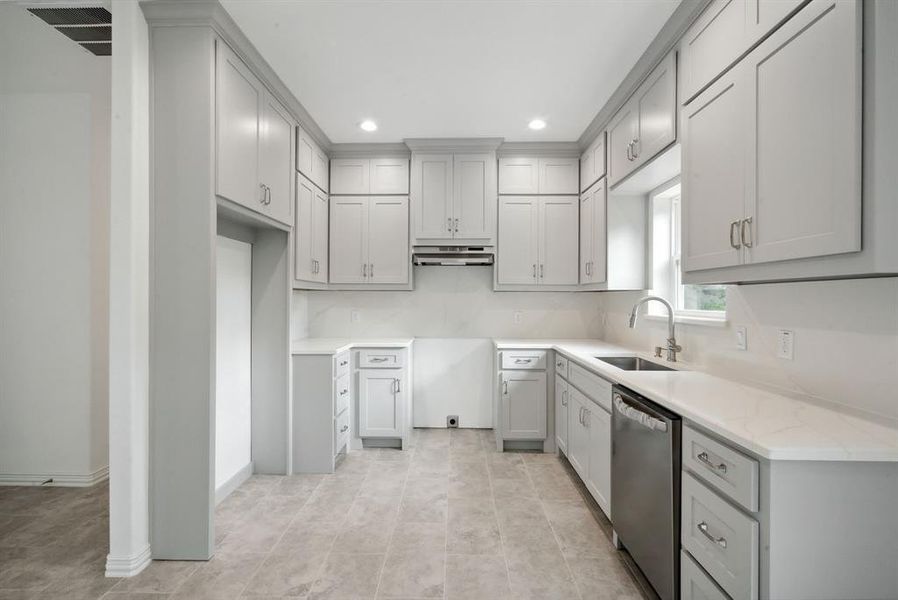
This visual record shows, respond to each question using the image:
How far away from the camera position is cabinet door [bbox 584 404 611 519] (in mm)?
2229

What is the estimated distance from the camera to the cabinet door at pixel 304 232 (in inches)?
123

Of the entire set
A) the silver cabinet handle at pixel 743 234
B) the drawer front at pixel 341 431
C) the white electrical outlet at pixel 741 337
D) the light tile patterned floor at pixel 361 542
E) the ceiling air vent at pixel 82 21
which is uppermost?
the ceiling air vent at pixel 82 21

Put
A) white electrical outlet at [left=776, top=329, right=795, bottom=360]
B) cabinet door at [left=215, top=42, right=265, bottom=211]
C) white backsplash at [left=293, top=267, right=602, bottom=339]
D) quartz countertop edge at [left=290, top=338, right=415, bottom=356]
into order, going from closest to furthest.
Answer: white electrical outlet at [left=776, top=329, right=795, bottom=360], cabinet door at [left=215, top=42, right=265, bottom=211], quartz countertop edge at [left=290, top=338, right=415, bottom=356], white backsplash at [left=293, top=267, right=602, bottom=339]

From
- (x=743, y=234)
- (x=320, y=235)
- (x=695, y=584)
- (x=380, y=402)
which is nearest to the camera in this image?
(x=695, y=584)

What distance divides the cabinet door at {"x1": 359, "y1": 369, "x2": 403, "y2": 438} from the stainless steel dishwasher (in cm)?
191

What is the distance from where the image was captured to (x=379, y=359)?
11.5ft

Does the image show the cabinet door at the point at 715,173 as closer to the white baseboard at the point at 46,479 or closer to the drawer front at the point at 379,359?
the drawer front at the point at 379,359

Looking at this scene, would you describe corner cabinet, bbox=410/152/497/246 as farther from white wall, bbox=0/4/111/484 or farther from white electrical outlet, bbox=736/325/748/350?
white wall, bbox=0/4/111/484

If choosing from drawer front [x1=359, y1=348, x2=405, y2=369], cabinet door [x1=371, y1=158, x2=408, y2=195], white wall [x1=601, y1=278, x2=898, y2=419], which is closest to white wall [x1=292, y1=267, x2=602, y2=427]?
drawer front [x1=359, y1=348, x2=405, y2=369]

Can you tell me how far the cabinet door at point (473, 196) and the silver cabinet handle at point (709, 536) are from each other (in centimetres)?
276

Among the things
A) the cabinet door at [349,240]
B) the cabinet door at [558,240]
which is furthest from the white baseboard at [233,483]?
the cabinet door at [558,240]

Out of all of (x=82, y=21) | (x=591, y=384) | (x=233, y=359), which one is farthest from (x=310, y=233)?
(x=591, y=384)

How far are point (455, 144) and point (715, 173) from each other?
94.1 inches

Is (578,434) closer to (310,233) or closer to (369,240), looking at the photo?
(369,240)
